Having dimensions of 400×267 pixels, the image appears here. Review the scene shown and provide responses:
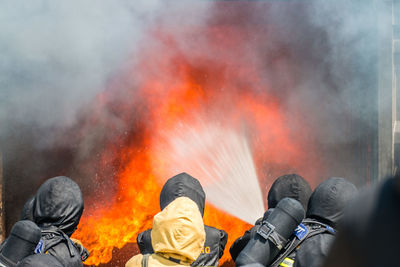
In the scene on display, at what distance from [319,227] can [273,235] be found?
488mm

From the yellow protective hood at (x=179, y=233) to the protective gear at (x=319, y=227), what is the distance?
829mm

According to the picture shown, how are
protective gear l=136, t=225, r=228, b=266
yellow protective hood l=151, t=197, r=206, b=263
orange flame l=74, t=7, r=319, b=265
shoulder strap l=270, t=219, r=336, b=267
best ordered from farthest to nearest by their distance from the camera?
orange flame l=74, t=7, r=319, b=265 → protective gear l=136, t=225, r=228, b=266 → shoulder strap l=270, t=219, r=336, b=267 → yellow protective hood l=151, t=197, r=206, b=263

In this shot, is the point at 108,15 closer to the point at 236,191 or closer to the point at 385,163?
the point at 236,191

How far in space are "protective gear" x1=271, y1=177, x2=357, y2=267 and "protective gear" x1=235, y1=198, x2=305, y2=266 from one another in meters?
0.14

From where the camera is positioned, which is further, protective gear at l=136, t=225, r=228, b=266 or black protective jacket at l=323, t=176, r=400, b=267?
protective gear at l=136, t=225, r=228, b=266

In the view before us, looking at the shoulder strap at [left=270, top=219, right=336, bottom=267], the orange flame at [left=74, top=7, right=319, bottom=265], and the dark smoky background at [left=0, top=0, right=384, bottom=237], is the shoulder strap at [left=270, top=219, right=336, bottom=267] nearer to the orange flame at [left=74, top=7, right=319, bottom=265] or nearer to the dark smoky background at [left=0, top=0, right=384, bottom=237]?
the dark smoky background at [left=0, top=0, right=384, bottom=237]

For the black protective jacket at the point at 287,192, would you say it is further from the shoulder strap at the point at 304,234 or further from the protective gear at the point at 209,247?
the shoulder strap at the point at 304,234

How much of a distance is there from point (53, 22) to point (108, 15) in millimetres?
786

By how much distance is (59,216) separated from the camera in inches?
131

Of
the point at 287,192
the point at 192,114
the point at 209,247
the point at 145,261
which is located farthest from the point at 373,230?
the point at 192,114

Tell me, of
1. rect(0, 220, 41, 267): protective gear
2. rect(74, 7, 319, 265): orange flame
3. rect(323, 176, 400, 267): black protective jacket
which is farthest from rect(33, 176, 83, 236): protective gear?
rect(74, 7, 319, 265): orange flame

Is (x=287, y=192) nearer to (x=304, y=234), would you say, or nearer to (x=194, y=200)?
(x=194, y=200)

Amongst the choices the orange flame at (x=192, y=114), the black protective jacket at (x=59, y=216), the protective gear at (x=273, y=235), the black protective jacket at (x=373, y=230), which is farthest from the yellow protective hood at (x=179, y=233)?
the orange flame at (x=192, y=114)

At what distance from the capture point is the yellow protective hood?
230 centimetres
